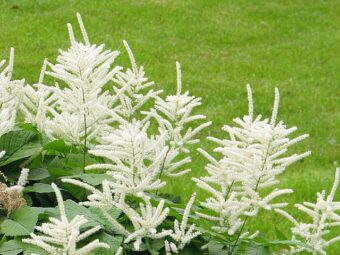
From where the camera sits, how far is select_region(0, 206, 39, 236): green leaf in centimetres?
223

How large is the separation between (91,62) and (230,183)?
1.89 ft

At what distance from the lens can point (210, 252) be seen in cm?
244

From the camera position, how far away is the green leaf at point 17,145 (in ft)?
8.50

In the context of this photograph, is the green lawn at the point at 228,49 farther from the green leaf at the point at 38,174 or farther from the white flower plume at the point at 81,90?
the green leaf at the point at 38,174

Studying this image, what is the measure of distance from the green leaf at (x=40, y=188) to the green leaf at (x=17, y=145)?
11 cm

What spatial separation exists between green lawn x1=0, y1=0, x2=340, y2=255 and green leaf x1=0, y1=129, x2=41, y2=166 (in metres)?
3.95

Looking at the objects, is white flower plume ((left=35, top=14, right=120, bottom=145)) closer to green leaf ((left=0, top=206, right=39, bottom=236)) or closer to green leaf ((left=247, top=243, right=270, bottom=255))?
green leaf ((left=0, top=206, right=39, bottom=236))

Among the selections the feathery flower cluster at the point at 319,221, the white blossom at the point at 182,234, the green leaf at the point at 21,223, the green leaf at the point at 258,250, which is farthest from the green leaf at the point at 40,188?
the feathery flower cluster at the point at 319,221

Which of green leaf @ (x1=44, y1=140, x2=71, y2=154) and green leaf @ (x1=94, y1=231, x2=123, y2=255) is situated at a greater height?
green leaf @ (x1=44, y1=140, x2=71, y2=154)

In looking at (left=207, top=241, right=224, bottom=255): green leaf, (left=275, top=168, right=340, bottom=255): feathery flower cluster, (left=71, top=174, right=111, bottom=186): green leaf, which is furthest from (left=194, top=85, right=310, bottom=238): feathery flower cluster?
(left=71, top=174, right=111, bottom=186): green leaf

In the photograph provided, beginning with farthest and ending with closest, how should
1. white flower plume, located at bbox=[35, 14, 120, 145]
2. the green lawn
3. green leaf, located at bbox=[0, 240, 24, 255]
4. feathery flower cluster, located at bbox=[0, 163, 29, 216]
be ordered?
the green lawn < white flower plume, located at bbox=[35, 14, 120, 145] < feathery flower cluster, located at bbox=[0, 163, 29, 216] < green leaf, located at bbox=[0, 240, 24, 255]

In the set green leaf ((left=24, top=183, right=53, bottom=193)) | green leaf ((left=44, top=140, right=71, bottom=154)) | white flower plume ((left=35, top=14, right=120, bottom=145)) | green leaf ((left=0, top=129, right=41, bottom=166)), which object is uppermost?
white flower plume ((left=35, top=14, right=120, bottom=145))

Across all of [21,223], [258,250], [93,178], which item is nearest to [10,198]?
[21,223]

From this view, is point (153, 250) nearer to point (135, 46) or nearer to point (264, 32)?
point (135, 46)
